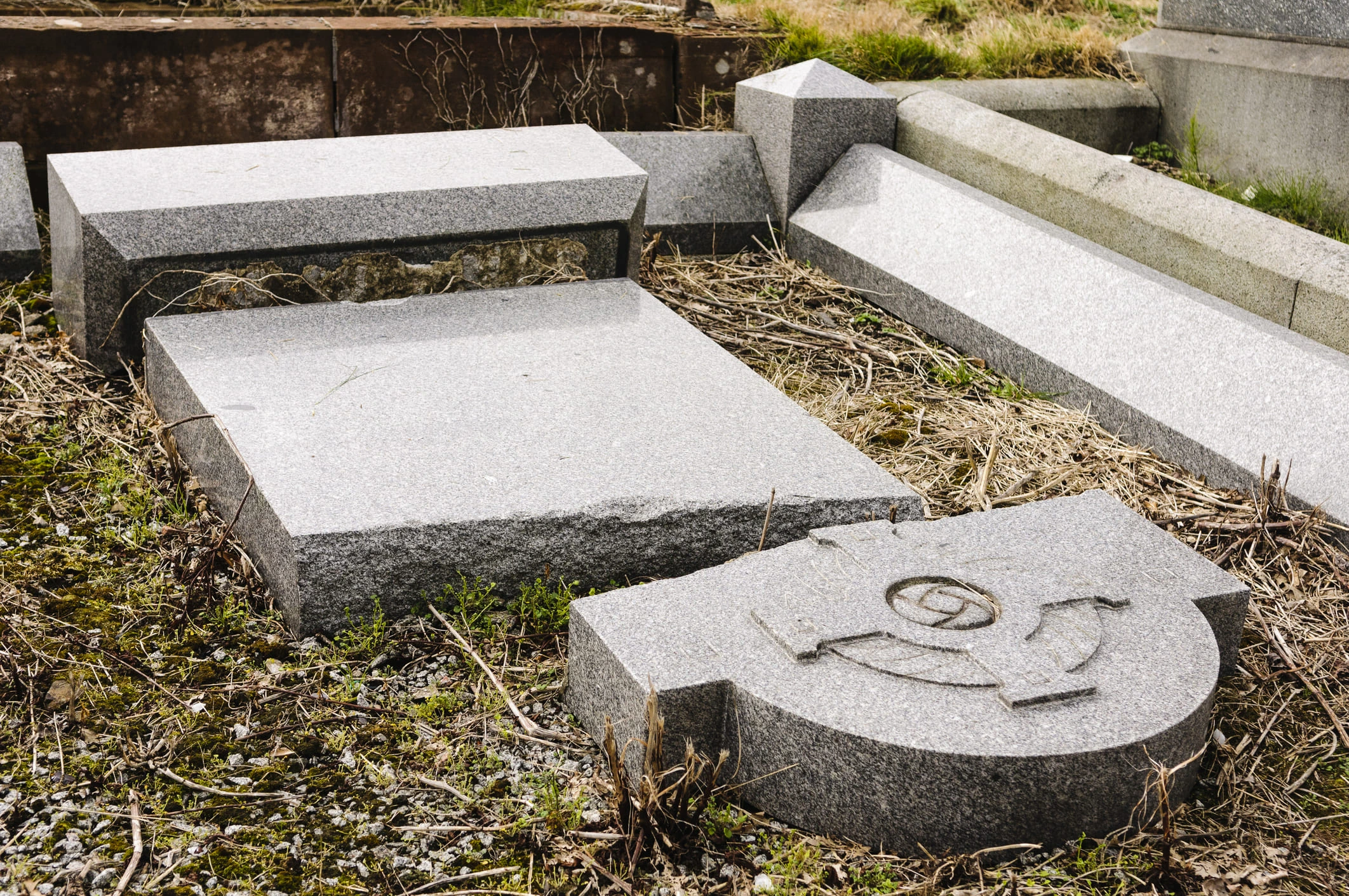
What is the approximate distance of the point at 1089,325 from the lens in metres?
4.16

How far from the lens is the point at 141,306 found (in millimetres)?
3881

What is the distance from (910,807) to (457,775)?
2.80 feet

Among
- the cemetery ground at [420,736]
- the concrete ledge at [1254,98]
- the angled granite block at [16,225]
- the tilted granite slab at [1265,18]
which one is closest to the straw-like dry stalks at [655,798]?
the cemetery ground at [420,736]

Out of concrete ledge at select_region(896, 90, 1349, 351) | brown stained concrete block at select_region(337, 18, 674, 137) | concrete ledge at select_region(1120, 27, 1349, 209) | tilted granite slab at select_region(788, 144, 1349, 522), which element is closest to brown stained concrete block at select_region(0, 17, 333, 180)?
brown stained concrete block at select_region(337, 18, 674, 137)

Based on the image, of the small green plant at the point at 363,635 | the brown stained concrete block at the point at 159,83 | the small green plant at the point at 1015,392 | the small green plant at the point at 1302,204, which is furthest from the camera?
the small green plant at the point at 1302,204

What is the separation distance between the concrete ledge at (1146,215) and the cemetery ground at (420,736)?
726 mm

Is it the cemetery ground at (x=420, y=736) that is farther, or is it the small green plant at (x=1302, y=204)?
the small green plant at (x=1302, y=204)

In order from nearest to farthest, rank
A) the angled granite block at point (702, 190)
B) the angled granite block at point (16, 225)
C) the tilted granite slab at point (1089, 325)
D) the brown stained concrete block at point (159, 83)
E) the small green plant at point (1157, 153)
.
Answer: the tilted granite slab at point (1089, 325) → the angled granite block at point (16, 225) → the brown stained concrete block at point (159, 83) → the angled granite block at point (702, 190) → the small green plant at point (1157, 153)

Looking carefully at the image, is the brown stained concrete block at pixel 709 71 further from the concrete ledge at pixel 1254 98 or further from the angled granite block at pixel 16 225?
the angled granite block at pixel 16 225

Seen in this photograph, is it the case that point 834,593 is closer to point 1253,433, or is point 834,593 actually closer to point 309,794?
point 309,794

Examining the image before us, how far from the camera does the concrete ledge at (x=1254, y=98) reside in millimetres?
5441

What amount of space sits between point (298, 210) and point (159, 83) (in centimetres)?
160

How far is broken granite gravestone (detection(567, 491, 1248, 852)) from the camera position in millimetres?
2250

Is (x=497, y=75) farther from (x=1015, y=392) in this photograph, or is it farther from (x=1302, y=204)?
(x=1302, y=204)
